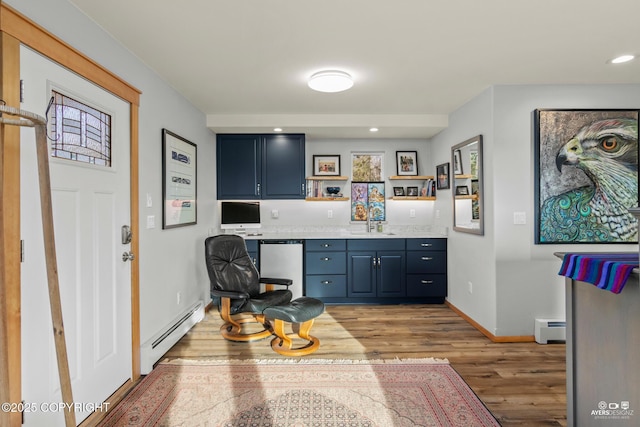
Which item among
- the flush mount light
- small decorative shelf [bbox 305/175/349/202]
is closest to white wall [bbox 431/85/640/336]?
the flush mount light

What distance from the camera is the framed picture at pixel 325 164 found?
15.6 ft

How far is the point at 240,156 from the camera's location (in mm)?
4387

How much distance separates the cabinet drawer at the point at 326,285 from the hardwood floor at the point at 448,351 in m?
0.32

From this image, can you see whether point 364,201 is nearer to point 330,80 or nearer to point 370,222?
point 370,222

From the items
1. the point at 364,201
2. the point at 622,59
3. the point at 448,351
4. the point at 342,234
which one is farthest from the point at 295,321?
the point at 622,59

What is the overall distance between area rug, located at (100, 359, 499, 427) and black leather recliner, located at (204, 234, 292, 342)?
0.51 meters

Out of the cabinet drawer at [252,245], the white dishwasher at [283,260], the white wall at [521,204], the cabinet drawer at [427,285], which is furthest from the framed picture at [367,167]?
the white wall at [521,204]

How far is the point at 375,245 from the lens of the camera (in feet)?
13.9

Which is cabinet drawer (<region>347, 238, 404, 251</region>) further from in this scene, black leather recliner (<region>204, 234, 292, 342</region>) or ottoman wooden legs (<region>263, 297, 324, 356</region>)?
ottoman wooden legs (<region>263, 297, 324, 356</region>)

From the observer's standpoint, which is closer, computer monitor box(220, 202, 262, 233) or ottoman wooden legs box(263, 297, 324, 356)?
ottoman wooden legs box(263, 297, 324, 356)

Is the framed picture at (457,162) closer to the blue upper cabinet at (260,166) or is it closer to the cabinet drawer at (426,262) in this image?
the cabinet drawer at (426,262)

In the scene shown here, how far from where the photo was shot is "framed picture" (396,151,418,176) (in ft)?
15.6

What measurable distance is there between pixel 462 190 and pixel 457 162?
35cm

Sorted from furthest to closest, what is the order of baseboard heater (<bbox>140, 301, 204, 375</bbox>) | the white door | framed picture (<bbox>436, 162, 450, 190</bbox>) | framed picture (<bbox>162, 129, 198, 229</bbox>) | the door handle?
framed picture (<bbox>436, 162, 450, 190</bbox>) < framed picture (<bbox>162, 129, 198, 229</bbox>) < baseboard heater (<bbox>140, 301, 204, 375</bbox>) < the door handle < the white door
